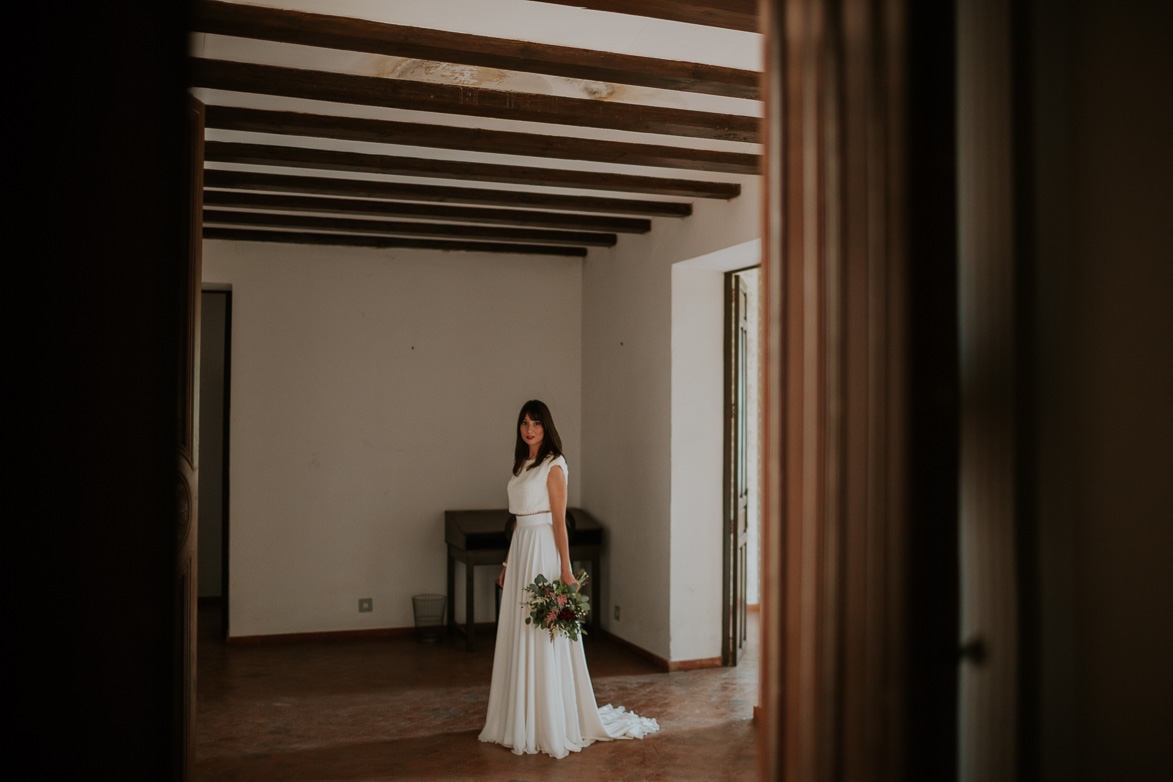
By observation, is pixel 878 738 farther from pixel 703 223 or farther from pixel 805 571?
pixel 703 223

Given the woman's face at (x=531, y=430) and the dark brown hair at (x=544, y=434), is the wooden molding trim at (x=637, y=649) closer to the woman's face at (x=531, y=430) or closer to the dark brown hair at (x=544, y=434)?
the dark brown hair at (x=544, y=434)

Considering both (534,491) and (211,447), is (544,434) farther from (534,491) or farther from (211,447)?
(211,447)

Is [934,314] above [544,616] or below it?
above

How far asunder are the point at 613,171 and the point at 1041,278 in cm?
405

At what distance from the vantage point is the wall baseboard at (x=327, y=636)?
6.98 metres

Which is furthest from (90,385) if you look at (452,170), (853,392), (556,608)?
(452,170)

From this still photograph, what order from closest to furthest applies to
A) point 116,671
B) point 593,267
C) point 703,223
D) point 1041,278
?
point 116,671
point 1041,278
point 703,223
point 593,267

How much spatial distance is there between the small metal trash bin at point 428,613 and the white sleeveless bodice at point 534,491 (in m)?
2.71

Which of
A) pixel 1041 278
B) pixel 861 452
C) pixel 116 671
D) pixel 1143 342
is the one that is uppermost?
pixel 1041 278

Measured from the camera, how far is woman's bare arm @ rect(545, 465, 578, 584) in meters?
4.75

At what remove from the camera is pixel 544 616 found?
454 cm

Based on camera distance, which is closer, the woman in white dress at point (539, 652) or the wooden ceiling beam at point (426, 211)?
the woman in white dress at point (539, 652)

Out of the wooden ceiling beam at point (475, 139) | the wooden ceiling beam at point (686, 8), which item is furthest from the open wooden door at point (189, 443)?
the wooden ceiling beam at point (686, 8)

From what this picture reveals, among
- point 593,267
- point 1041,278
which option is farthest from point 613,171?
point 1041,278
